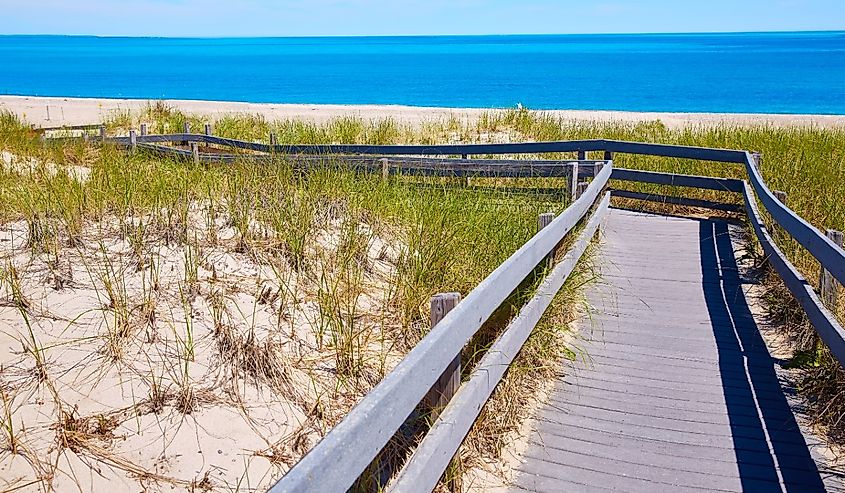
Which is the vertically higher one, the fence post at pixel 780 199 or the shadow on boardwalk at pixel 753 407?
the fence post at pixel 780 199

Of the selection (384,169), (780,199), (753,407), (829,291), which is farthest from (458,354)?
(384,169)

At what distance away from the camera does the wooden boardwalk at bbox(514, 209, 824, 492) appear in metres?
4.38

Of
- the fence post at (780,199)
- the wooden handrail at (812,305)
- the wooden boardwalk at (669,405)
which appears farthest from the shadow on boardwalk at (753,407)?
the fence post at (780,199)

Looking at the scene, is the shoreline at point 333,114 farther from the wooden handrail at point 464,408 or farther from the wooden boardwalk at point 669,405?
the wooden handrail at point 464,408

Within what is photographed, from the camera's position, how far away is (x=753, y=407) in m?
5.28

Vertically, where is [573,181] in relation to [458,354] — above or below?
above

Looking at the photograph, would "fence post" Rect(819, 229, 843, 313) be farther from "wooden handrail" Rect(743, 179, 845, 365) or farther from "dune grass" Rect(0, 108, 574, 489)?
"dune grass" Rect(0, 108, 574, 489)

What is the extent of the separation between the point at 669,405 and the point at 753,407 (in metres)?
0.57

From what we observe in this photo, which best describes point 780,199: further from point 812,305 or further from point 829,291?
point 812,305

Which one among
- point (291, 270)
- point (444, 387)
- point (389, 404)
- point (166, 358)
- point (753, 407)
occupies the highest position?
point (389, 404)

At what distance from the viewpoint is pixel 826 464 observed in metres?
4.47

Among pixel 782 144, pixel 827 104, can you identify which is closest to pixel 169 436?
pixel 782 144

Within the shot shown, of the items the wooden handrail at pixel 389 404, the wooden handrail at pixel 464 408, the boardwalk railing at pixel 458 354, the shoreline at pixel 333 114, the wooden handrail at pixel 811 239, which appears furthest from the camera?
the shoreline at pixel 333 114

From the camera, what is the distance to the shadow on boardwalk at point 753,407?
4.38 meters
